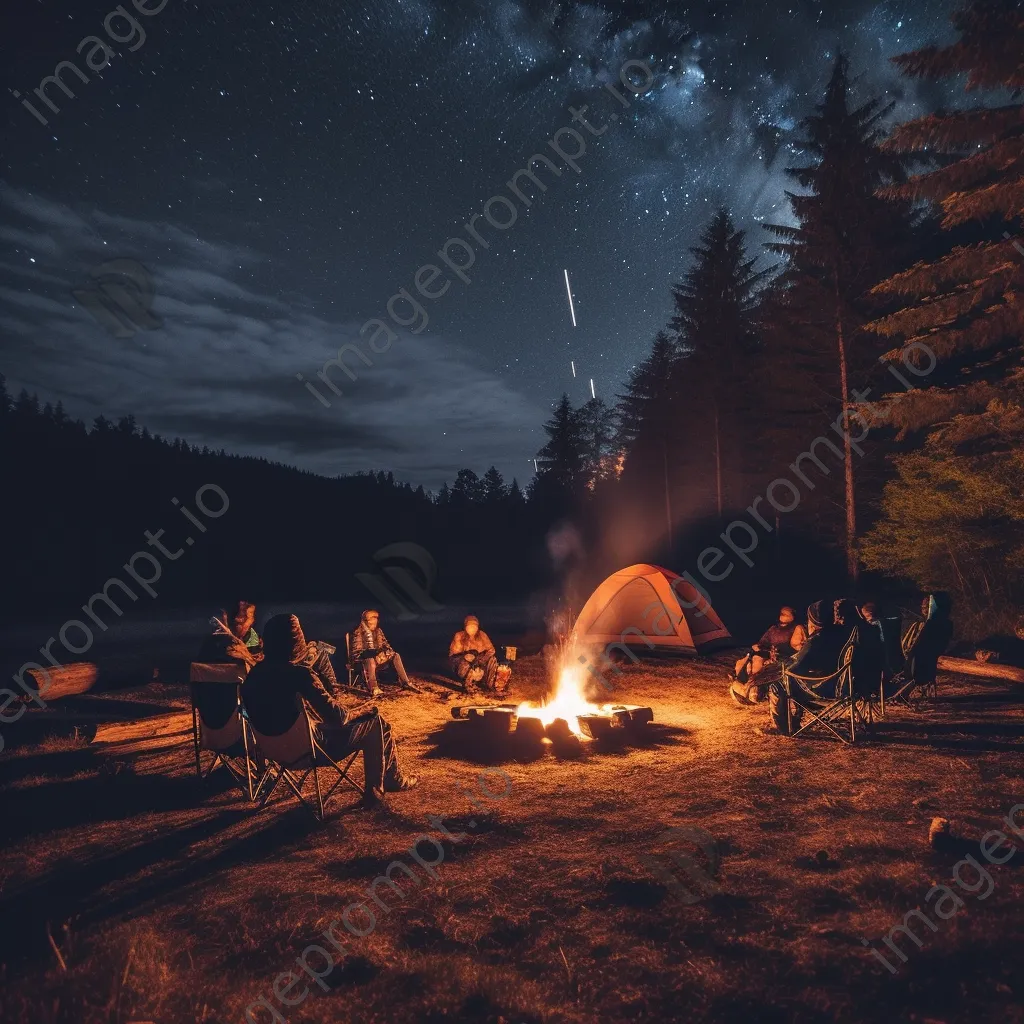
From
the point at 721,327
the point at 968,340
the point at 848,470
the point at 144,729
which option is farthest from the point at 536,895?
the point at 721,327

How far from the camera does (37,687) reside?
8.31 meters

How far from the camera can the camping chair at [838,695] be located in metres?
6.40

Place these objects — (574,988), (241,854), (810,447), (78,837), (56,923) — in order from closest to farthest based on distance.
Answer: (574,988)
(56,923)
(241,854)
(78,837)
(810,447)

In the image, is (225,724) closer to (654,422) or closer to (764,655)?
(764,655)

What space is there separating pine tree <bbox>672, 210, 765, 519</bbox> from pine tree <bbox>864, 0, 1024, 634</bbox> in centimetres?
1061

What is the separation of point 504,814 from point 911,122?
1186cm

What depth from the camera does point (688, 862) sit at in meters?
3.95

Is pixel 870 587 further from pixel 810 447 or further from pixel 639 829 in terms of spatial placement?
pixel 639 829

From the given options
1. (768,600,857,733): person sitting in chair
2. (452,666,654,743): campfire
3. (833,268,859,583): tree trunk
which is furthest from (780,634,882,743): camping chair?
(833,268,859,583): tree trunk

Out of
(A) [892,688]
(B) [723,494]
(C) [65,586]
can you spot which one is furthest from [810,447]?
(C) [65,586]

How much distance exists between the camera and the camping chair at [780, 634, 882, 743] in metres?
6.40

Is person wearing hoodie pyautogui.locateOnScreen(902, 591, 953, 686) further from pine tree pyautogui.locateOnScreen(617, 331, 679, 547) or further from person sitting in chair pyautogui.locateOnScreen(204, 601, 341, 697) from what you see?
pine tree pyautogui.locateOnScreen(617, 331, 679, 547)

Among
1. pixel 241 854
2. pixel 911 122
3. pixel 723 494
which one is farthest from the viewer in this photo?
pixel 723 494

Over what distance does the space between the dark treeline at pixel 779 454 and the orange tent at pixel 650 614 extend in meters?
5.58
